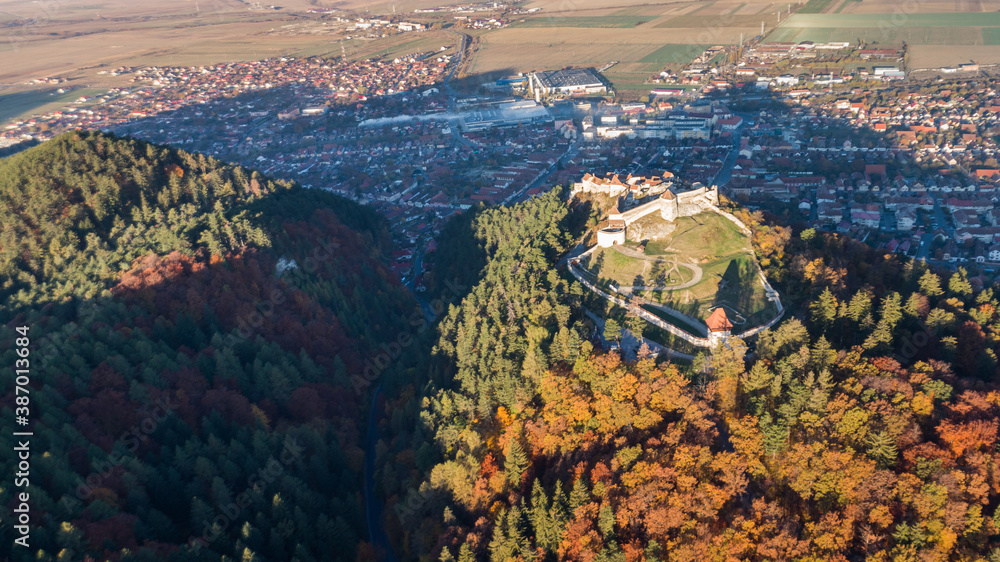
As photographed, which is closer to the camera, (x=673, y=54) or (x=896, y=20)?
(x=673, y=54)

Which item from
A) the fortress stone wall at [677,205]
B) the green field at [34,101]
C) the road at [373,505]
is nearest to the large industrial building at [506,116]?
the fortress stone wall at [677,205]

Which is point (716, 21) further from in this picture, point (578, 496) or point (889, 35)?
point (578, 496)

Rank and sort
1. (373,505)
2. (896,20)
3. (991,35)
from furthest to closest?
1. (896,20)
2. (991,35)
3. (373,505)

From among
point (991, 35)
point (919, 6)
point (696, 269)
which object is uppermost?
point (919, 6)

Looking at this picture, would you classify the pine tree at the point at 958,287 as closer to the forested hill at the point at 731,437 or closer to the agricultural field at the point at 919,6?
the forested hill at the point at 731,437

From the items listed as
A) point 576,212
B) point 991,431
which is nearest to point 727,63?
point 576,212

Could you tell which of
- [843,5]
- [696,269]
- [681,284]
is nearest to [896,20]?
[843,5]
